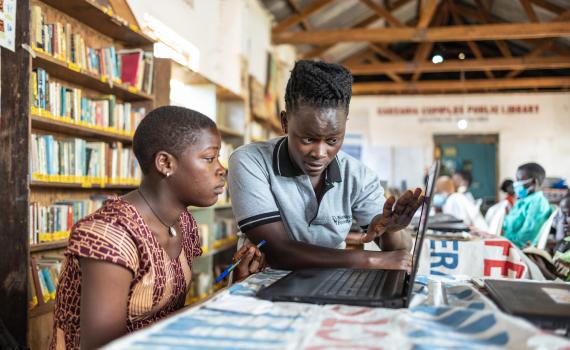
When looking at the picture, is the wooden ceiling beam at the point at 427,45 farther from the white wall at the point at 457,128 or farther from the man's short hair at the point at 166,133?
the man's short hair at the point at 166,133

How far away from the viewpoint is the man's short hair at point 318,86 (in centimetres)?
148

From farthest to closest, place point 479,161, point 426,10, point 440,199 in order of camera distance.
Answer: point 479,161
point 426,10
point 440,199

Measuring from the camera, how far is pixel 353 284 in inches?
43.9

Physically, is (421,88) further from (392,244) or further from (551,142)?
(392,244)

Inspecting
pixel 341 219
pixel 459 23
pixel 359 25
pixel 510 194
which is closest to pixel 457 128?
pixel 459 23

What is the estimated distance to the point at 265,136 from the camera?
749 cm

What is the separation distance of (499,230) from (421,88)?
675 centimetres

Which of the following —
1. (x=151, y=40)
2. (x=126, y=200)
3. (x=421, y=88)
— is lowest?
(x=126, y=200)

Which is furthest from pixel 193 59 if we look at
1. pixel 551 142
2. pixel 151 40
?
pixel 551 142

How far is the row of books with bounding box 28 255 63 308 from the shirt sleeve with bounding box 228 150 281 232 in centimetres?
149

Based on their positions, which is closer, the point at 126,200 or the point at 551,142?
the point at 126,200

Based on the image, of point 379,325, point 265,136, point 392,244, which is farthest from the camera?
point 265,136

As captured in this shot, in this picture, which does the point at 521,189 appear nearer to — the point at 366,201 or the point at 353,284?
the point at 366,201

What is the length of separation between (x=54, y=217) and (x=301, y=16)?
5.80 meters
